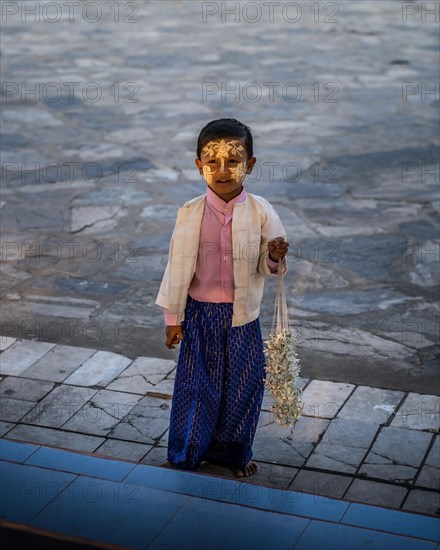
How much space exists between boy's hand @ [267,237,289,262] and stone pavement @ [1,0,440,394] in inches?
58.7

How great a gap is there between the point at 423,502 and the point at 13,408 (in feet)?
7.22

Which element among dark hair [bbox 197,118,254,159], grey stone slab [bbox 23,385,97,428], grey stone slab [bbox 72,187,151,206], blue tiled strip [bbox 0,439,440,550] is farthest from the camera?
grey stone slab [bbox 72,187,151,206]

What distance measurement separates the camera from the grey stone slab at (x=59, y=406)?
203 inches

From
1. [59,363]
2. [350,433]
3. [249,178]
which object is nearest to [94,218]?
[249,178]

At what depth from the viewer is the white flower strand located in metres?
4.35

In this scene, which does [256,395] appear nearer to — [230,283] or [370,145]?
[230,283]

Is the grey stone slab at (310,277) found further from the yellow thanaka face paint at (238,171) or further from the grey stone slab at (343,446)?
the yellow thanaka face paint at (238,171)

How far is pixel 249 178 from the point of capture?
931 centimetres

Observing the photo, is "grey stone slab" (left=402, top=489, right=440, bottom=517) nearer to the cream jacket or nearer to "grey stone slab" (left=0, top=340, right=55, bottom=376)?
the cream jacket

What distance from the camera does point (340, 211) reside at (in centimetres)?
838

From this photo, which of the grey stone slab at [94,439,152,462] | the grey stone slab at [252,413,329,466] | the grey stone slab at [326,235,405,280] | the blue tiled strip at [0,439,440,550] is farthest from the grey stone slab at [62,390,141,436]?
the grey stone slab at [326,235,405,280]

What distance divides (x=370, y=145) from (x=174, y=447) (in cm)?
620

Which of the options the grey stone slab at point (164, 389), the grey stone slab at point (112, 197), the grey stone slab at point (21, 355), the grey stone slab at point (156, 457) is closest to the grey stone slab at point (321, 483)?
the grey stone slab at point (156, 457)

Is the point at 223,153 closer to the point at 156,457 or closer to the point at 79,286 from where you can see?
the point at 156,457
